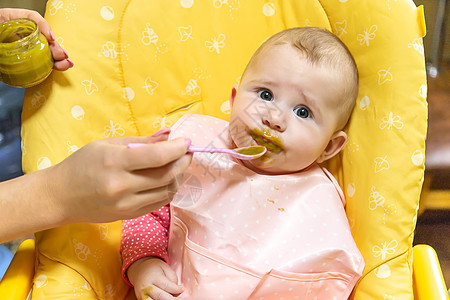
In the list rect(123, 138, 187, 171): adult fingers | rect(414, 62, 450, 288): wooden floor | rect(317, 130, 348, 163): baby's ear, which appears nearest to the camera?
rect(123, 138, 187, 171): adult fingers

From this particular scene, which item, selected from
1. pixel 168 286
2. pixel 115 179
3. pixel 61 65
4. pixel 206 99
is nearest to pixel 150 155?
pixel 115 179

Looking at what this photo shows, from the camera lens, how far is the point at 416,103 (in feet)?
3.50

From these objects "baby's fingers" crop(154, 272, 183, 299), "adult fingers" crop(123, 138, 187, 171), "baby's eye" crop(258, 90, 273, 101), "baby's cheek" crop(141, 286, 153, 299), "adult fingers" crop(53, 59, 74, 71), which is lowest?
"baby's cheek" crop(141, 286, 153, 299)

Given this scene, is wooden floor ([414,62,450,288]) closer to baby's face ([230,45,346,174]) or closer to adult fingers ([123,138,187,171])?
baby's face ([230,45,346,174])

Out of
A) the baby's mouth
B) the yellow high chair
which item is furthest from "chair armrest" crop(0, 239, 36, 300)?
the baby's mouth

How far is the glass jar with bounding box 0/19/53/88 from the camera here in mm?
957

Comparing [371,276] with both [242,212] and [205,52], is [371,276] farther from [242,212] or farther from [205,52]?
[205,52]

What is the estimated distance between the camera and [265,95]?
104cm

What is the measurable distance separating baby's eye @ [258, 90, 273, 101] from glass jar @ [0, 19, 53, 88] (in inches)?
18.1

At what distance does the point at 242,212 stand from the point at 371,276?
0.30 m

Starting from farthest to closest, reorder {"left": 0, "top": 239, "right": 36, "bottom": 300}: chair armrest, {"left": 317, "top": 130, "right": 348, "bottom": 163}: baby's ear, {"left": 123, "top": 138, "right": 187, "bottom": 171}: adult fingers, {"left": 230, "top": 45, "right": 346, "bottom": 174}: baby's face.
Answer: {"left": 317, "top": 130, "right": 348, "bottom": 163}: baby's ear → {"left": 230, "top": 45, "right": 346, "bottom": 174}: baby's face → {"left": 0, "top": 239, "right": 36, "bottom": 300}: chair armrest → {"left": 123, "top": 138, "right": 187, "bottom": 171}: adult fingers

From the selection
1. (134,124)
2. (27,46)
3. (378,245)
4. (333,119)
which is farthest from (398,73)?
(27,46)

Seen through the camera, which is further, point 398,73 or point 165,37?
point 165,37

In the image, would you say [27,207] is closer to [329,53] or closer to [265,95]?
[265,95]
